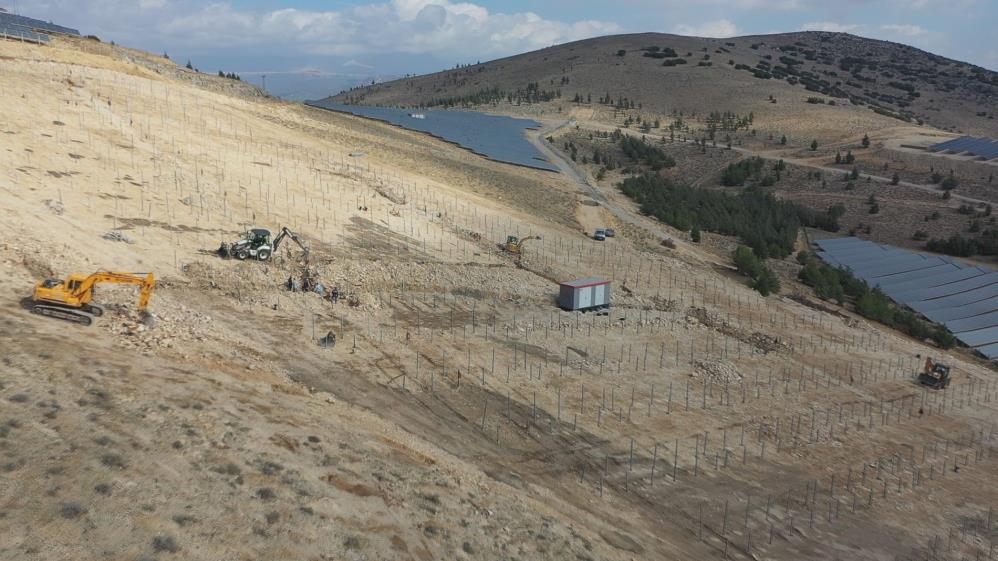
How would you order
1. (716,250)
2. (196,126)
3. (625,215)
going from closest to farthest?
(196,126) < (716,250) < (625,215)

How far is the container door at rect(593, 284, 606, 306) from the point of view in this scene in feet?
106

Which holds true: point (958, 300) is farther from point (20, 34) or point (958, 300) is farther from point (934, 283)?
point (20, 34)

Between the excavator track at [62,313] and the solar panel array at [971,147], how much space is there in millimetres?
90154

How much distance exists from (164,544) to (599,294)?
24397 millimetres

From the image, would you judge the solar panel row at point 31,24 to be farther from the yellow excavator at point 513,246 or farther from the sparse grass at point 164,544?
the sparse grass at point 164,544

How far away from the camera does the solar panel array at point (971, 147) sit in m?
77.1

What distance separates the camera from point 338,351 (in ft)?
73.6

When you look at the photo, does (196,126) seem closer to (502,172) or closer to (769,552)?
(502,172)

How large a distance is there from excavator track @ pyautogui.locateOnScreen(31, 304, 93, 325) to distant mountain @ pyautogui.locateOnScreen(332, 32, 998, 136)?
10226 centimetres

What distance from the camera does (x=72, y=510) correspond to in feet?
35.9

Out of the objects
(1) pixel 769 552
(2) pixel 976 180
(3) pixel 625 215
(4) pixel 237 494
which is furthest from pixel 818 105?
(4) pixel 237 494

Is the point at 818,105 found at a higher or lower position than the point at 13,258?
higher

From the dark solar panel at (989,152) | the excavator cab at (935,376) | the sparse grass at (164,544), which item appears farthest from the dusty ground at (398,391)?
the dark solar panel at (989,152)

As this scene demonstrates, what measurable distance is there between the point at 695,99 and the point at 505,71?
51.7 meters
